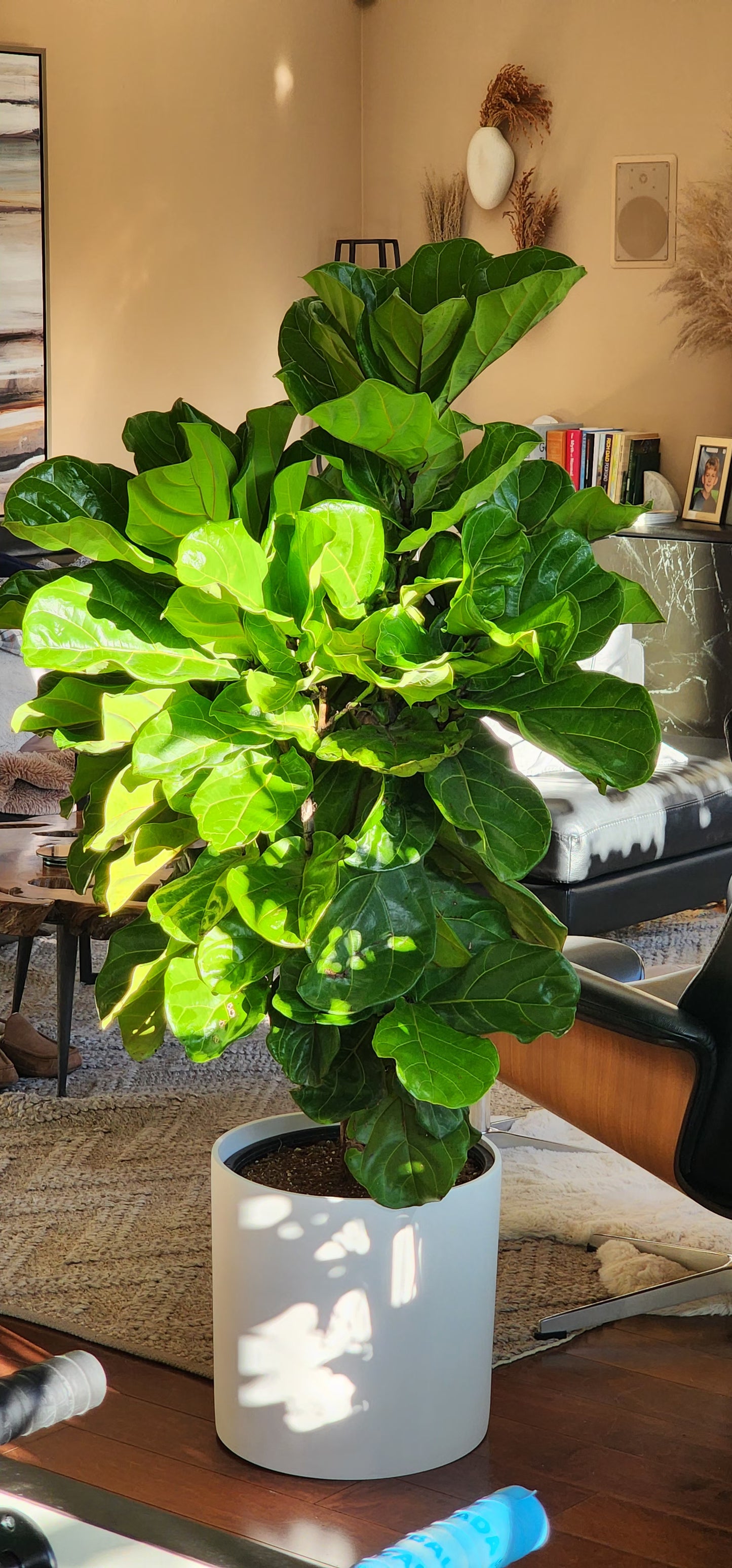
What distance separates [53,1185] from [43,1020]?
948 millimetres

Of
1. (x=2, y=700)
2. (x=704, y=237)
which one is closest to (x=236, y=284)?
(x=704, y=237)

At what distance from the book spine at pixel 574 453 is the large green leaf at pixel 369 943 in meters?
4.15

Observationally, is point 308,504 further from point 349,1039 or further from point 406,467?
point 349,1039

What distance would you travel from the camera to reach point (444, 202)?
19.9ft

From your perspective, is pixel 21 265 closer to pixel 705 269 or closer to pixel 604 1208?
pixel 705 269

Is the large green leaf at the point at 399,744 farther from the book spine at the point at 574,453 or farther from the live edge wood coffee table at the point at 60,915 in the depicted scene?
the book spine at the point at 574,453

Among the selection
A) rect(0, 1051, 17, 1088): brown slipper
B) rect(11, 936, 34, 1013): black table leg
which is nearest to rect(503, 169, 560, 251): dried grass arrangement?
rect(11, 936, 34, 1013): black table leg

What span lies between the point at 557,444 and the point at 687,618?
0.88 metres

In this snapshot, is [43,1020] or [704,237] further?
[704,237]

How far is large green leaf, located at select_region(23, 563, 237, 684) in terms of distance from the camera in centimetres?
153

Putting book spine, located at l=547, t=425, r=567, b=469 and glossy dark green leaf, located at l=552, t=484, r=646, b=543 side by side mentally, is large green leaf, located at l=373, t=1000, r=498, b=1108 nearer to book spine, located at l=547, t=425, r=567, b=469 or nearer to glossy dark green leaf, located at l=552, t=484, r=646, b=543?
glossy dark green leaf, located at l=552, t=484, r=646, b=543

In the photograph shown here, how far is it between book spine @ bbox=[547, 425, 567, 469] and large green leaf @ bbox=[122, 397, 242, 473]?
157 inches

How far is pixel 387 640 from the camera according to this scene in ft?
4.93

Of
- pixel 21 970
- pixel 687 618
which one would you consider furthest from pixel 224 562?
pixel 687 618
